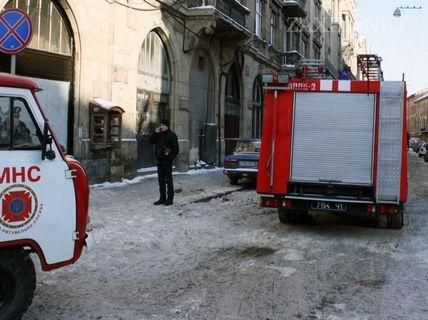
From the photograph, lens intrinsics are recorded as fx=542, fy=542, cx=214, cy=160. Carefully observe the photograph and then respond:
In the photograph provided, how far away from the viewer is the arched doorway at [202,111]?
2094cm

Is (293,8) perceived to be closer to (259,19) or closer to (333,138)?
(259,19)

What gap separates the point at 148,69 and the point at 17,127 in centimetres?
1347

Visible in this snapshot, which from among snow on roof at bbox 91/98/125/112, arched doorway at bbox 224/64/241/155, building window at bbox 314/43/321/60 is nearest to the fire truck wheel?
snow on roof at bbox 91/98/125/112

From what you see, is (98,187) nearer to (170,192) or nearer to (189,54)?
(170,192)

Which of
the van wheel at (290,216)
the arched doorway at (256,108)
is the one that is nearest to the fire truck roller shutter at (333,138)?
the van wheel at (290,216)

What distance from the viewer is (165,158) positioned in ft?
37.7

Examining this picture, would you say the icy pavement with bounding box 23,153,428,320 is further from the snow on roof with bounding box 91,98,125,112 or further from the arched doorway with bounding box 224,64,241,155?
the arched doorway with bounding box 224,64,241,155

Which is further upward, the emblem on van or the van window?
the van window

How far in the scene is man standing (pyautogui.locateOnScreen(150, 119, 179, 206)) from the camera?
11406mm

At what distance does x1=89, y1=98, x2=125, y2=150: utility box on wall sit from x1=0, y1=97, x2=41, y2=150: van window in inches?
367

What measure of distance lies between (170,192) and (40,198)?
7012 mm

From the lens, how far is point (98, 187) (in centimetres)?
1370

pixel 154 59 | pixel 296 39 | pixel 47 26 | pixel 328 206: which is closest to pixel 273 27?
pixel 296 39

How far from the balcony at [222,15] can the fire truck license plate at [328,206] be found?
11997 millimetres
